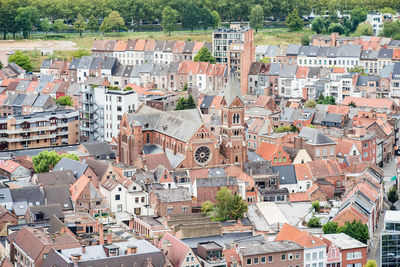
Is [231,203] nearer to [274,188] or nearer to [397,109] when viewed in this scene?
[274,188]

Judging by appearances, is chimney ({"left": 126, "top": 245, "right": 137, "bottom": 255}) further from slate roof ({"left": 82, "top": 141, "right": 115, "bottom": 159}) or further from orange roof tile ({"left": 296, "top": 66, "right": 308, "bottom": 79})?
orange roof tile ({"left": 296, "top": 66, "right": 308, "bottom": 79})

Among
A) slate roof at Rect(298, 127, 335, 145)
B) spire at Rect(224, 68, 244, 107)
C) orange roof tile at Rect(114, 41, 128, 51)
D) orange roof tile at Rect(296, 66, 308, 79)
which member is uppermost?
spire at Rect(224, 68, 244, 107)

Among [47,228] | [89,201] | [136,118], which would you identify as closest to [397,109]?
[136,118]

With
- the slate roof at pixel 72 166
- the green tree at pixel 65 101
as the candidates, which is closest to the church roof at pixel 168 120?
the slate roof at pixel 72 166

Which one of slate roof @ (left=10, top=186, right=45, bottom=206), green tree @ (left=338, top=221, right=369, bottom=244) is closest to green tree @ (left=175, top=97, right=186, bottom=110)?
slate roof @ (left=10, top=186, right=45, bottom=206)

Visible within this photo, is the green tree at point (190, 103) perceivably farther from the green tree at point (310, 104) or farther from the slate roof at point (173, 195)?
the slate roof at point (173, 195)
